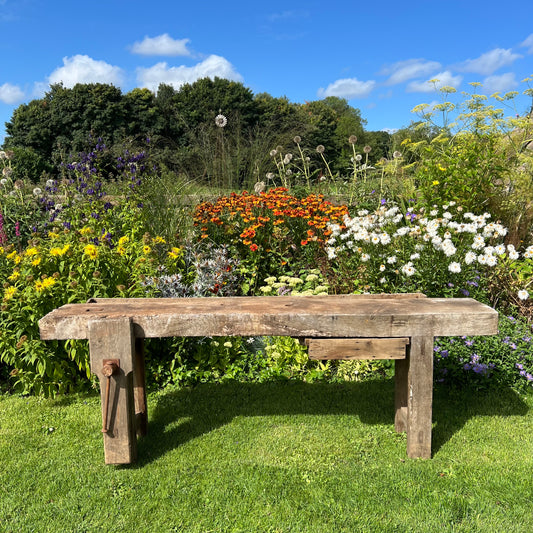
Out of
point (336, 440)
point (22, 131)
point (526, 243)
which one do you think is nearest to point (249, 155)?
point (526, 243)

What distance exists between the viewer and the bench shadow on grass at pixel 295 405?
291cm

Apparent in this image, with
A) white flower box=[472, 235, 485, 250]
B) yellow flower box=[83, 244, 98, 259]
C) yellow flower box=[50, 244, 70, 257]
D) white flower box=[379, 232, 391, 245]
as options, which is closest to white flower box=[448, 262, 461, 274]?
white flower box=[472, 235, 485, 250]

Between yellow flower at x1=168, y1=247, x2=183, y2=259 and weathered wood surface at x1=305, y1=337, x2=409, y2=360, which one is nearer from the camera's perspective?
weathered wood surface at x1=305, y1=337, x2=409, y2=360

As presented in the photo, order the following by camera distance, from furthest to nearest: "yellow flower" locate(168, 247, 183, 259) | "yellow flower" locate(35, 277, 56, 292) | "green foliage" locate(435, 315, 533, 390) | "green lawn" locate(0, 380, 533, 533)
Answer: "yellow flower" locate(168, 247, 183, 259)
"green foliage" locate(435, 315, 533, 390)
"yellow flower" locate(35, 277, 56, 292)
"green lawn" locate(0, 380, 533, 533)

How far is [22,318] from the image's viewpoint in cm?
317

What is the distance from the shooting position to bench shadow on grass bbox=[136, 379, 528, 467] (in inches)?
114

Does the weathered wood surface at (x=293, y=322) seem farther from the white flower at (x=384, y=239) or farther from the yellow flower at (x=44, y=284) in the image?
the white flower at (x=384, y=239)

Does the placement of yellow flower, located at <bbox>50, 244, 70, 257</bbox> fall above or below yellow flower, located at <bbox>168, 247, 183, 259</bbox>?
above

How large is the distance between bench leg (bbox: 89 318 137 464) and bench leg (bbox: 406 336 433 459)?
1.41 meters

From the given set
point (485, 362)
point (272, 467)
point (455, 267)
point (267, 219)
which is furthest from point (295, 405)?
point (267, 219)

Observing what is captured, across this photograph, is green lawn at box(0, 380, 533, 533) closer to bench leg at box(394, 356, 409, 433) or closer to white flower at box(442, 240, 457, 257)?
bench leg at box(394, 356, 409, 433)

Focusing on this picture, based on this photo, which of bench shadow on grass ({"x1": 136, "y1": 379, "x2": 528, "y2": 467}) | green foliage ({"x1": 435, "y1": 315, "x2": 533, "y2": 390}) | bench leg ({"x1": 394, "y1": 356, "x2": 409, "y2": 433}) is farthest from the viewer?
green foliage ({"x1": 435, "y1": 315, "x2": 533, "y2": 390})

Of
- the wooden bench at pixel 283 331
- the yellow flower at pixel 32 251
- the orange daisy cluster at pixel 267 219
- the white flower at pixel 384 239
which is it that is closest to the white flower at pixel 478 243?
the white flower at pixel 384 239

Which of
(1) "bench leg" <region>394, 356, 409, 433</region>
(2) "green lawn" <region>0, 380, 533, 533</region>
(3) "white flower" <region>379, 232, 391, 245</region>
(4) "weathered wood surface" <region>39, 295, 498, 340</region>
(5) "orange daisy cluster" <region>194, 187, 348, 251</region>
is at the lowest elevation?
(2) "green lawn" <region>0, 380, 533, 533</region>
